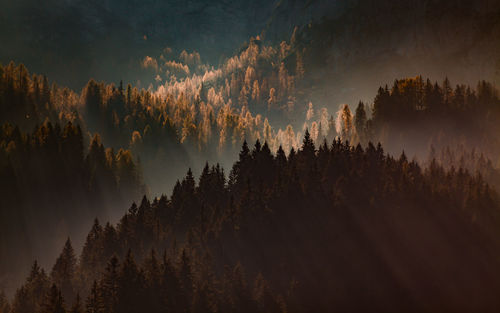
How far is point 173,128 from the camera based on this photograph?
15250 cm

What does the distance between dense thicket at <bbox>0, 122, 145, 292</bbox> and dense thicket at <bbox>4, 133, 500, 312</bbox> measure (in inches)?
1279

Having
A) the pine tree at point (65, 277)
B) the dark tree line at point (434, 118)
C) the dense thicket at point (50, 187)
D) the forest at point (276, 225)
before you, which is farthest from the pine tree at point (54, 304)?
the dark tree line at point (434, 118)

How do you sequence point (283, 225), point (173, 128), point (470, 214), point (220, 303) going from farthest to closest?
point (173, 128) < point (470, 214) < point (283, 225) < point (220, 303)

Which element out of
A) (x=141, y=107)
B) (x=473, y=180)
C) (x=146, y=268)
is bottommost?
(x=146, y=268)

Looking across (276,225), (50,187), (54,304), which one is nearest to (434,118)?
→ (276,225)

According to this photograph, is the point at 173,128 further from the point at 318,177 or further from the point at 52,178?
the point at 318,177

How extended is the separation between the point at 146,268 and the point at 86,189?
6075 centimetres

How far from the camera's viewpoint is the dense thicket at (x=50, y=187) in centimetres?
9350

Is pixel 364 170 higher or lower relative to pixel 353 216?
higher

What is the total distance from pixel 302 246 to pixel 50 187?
72.9 metres

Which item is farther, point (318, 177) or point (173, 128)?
point (173, 128)

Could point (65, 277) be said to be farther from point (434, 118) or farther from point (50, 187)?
point (434, 118)

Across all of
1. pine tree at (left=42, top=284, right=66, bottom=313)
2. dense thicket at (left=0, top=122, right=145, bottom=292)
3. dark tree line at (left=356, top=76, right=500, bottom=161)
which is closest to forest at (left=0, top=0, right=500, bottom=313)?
pine tree at (left=42, top=284, right=66, bottom=313)

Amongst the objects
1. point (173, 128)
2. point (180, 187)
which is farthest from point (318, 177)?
point (173, 128)
